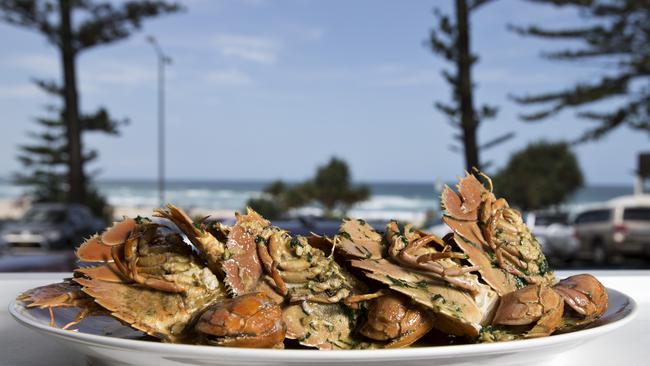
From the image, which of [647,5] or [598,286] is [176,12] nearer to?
[647,5]

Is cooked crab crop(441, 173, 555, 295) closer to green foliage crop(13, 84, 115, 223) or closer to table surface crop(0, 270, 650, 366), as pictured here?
table surface crop(0, 270, 650, 366)

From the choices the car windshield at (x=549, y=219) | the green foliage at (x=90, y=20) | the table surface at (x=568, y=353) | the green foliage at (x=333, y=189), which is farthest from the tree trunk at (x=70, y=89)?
the table surface at (x=568, y=353)

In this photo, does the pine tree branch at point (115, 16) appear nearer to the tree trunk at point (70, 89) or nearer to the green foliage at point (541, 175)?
the tree trunk at point (70, 89)

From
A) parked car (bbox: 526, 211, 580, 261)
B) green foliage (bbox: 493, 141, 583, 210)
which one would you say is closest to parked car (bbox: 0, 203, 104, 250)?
parked car (bbox: 526, 211, 580, 261)

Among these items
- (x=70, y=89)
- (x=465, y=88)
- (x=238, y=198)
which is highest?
(x=465, y=88)

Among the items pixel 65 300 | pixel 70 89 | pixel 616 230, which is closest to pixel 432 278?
pixel 65 300

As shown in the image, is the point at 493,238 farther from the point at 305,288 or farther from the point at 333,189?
the point at 333,189

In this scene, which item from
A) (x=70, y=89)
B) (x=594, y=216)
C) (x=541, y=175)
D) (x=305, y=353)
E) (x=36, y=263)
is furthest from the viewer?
(x=541, y=175)
